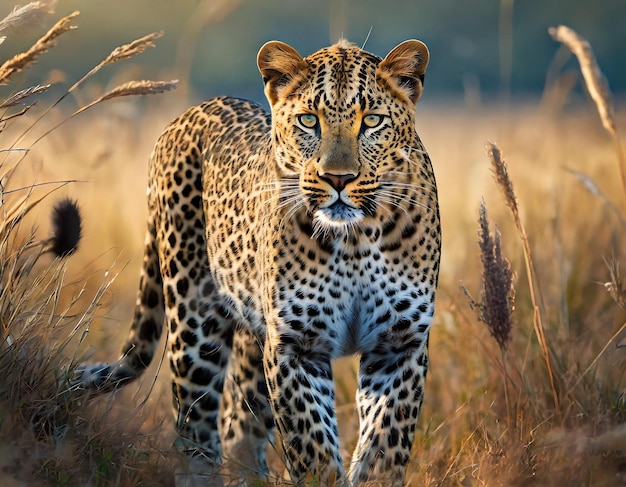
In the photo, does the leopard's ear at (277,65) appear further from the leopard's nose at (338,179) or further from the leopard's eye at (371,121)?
the leopard's nose at (338,179)

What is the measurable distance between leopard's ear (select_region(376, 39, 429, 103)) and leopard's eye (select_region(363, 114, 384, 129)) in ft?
0.75

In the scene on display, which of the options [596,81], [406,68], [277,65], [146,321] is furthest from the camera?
[146,321]

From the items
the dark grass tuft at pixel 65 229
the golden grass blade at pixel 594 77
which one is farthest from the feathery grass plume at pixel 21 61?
the golden grass blade at pixel 594 77

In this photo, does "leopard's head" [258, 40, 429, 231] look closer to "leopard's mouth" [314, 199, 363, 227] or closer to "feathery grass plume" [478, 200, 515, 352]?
"leopard's mouth" [314, 199, 363, 227]

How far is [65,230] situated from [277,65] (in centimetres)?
121

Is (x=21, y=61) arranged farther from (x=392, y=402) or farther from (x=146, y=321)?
(x=146, y=321)

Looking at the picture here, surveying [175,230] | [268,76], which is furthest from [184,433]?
[268,76]

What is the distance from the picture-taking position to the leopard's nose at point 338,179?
482cm

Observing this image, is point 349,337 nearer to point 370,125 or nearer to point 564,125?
point 370,125

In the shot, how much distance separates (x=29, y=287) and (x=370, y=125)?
1.64 meters

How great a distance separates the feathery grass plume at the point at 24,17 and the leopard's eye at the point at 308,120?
3.79 feet

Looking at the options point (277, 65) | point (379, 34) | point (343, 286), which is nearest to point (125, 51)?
point (277, 65)

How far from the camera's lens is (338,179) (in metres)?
4.82

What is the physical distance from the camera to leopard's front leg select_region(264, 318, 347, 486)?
5.23 meters
